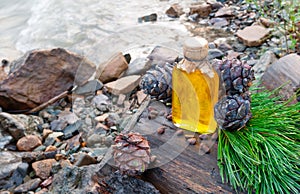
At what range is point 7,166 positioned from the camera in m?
1.81

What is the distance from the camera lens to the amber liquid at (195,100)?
1118mm

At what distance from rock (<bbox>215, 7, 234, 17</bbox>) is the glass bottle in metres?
1.90

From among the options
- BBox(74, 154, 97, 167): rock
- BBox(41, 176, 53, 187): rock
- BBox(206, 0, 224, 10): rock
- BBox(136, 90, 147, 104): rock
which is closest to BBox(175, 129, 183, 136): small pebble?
BBox(136, 90, 147, 104): rock

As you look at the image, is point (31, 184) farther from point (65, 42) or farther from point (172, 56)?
Result: point (65, 42)

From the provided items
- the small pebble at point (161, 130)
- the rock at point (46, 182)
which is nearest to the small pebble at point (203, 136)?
the small pebble at point (161, 130)

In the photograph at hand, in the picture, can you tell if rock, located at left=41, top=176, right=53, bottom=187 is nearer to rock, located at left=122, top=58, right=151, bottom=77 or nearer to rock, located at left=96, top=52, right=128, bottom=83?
rock, located at left=96, top=52, right=128, bottom=83

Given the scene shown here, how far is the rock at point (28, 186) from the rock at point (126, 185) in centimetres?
66

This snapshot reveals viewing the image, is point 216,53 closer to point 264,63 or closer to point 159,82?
point 264,63

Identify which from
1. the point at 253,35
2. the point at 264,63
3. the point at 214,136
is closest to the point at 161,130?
the point at 214,136

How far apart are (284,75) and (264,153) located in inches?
21.4

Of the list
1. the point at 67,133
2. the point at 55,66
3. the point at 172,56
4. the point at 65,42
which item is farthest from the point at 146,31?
the point at 65,42

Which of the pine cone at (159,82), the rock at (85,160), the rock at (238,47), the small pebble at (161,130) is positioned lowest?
the rock at (238,47)

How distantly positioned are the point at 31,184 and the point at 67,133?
37 centimetres

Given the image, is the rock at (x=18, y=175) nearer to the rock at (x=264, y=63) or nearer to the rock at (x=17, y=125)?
the rock at (x=17, y=125)
